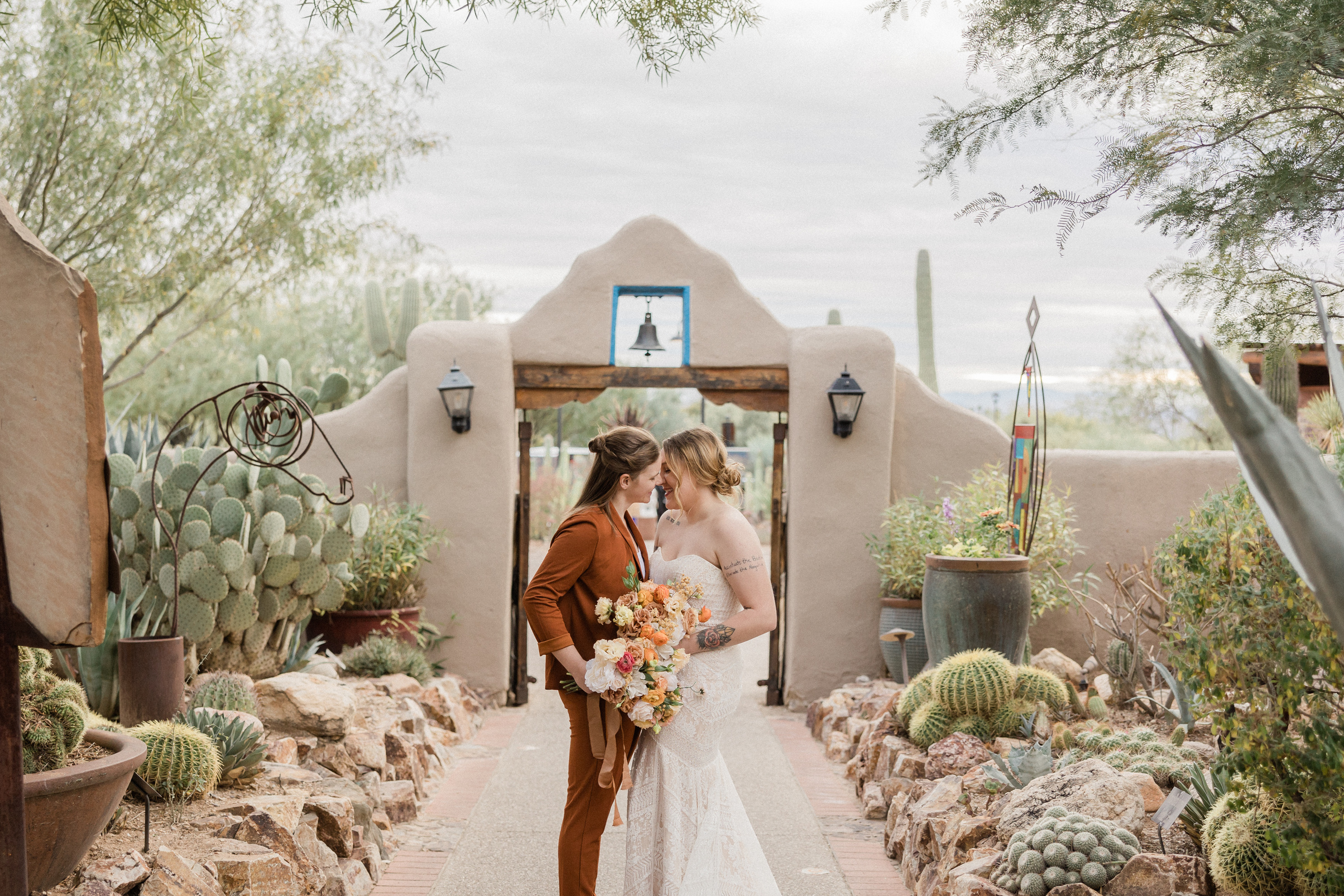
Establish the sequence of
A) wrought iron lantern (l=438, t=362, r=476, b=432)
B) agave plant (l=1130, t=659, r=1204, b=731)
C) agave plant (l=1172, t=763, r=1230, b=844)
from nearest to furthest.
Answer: agave plant (l=1172, t=763, r=1230, b=844) < agave plant (l=1130, t=659, r=1204, b=731) < wrought iron lantern (l=438, t=362, r=476, b=432)

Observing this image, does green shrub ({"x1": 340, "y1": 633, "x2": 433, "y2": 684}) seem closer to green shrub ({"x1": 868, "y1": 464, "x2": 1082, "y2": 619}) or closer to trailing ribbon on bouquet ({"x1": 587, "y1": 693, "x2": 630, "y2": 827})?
green shrub ({"x1": 868, "y1": 464, "x2": 1082, "y2": 619})

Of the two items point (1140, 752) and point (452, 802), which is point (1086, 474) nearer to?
point (1140, 752)

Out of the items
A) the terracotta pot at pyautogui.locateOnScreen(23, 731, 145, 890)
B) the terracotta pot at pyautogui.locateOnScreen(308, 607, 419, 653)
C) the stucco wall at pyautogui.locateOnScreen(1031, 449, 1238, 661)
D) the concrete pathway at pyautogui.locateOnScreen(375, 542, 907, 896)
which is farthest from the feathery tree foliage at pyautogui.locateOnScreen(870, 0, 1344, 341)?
the terracotta pot at pyautogui.locateOnScreen(308, 607, 419, 653)

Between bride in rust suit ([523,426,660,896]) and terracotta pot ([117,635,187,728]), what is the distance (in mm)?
1970

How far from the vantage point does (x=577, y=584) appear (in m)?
3.77

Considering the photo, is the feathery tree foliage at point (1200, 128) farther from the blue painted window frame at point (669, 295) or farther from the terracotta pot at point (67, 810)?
the blue painted window frame at point (669, 295)

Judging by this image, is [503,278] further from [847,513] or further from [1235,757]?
[1235,757]

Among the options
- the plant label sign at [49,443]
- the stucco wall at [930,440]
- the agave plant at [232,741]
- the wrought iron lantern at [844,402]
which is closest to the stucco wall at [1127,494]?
the stucco wall at [930,440]

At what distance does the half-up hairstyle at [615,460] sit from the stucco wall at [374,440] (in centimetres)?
590

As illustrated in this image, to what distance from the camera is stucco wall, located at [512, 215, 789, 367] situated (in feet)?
30.1

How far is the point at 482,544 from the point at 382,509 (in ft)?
2.86

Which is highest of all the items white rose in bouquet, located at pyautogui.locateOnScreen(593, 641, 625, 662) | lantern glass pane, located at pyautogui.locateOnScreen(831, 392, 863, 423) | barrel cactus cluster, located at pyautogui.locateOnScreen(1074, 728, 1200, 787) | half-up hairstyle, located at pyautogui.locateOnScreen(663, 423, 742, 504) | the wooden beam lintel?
the wooden beam lintel

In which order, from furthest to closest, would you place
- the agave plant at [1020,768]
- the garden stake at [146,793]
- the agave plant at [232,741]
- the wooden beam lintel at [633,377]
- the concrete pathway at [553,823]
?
the wooden beam lintel at [633,377] < the concrete pathway at [553,823] < the agave plant at [1020,768] < the agave plant at [232,741] < the garden stake at [146,793]

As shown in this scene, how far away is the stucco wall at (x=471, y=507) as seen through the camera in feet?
29.7
